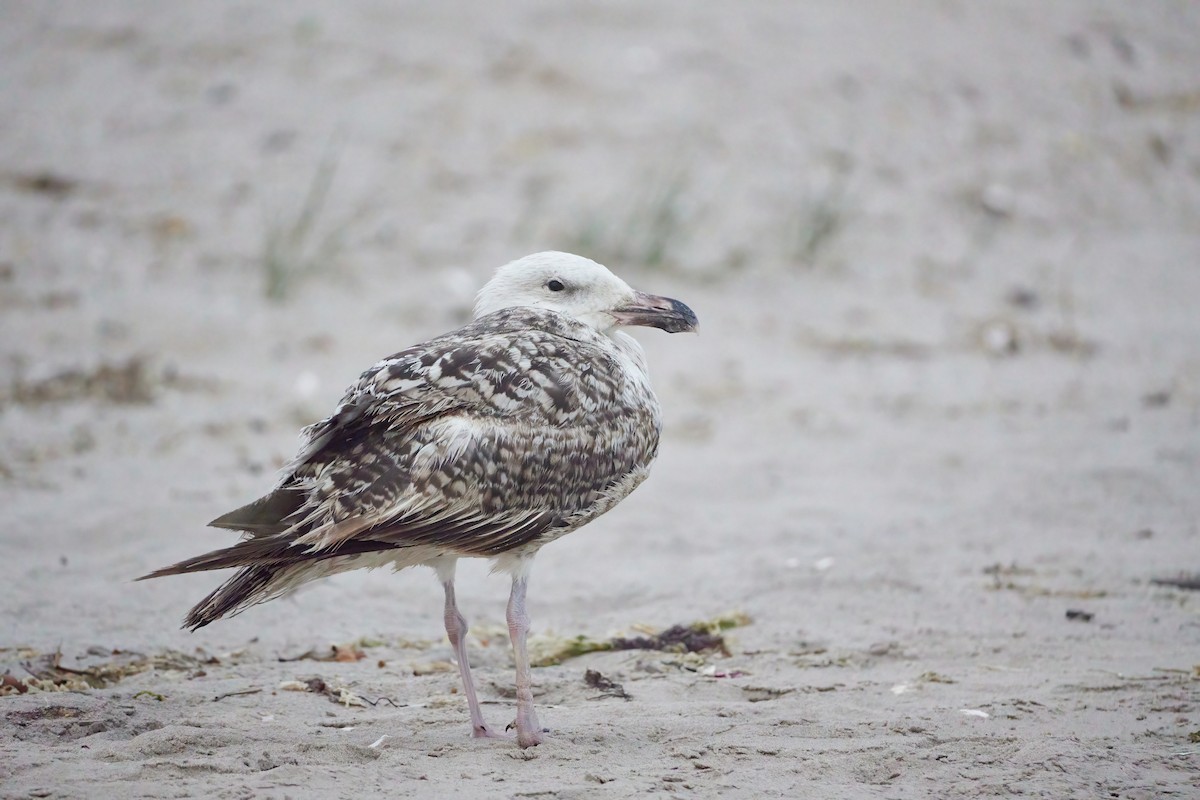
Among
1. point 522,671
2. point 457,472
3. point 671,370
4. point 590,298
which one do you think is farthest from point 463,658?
point 671,370

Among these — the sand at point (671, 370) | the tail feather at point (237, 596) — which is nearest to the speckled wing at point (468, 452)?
the tail feather at point (237, 596)

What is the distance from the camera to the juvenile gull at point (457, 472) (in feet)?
13.2

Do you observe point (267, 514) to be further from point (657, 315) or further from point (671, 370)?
point (671, 370)

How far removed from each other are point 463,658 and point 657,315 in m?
1.41

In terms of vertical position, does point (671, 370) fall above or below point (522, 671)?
above

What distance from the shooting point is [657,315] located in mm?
4887

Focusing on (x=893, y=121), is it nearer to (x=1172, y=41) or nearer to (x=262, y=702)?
(x=1172, y=41)

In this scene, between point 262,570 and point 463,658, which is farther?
point 463,658

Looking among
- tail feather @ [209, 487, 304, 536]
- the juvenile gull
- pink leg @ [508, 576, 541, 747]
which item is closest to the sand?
pink leg @ [508, 576, 541, 747]

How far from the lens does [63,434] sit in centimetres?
799

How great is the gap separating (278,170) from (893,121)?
5670 millimetres

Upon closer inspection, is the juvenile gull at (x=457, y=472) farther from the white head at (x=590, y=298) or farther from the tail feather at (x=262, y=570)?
the white head at (x=590, y=298)

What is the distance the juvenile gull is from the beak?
0.92 feet

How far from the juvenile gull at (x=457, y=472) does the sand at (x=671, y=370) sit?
1.81 ft
